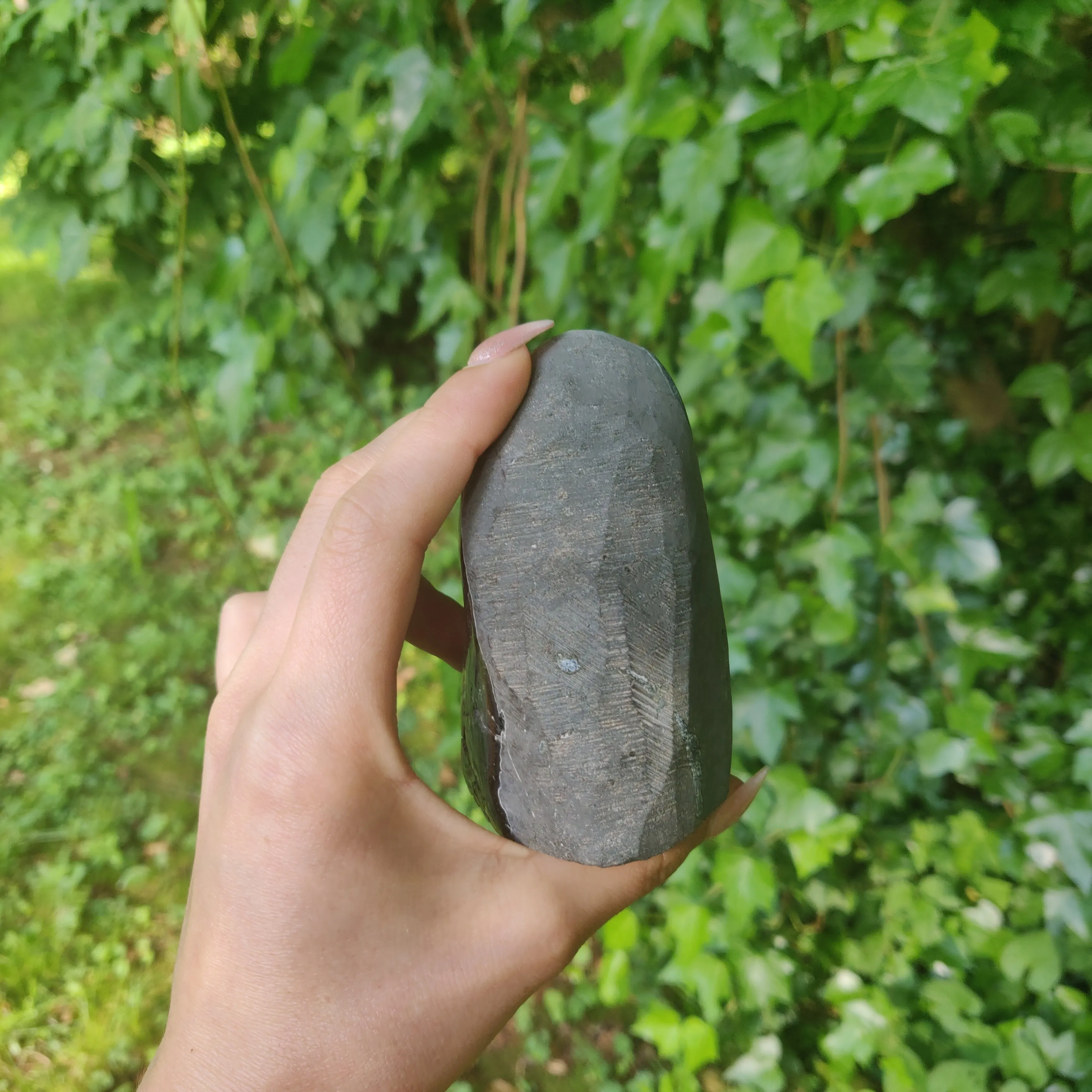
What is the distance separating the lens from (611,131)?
136cm

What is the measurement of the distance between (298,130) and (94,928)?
2.18 m

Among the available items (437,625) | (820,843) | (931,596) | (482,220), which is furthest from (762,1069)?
(482,220)

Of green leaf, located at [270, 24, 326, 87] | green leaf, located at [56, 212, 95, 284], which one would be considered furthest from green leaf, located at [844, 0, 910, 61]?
green leaf, located at [56, 212, 95, 284]

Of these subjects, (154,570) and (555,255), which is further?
→ (154,570)

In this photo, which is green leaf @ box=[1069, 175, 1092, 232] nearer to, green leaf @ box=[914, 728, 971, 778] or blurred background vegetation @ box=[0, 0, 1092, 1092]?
blurred background vegetation @ box=[0, 0, 1092, 1092]

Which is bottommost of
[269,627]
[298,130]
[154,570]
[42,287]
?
[154,570]

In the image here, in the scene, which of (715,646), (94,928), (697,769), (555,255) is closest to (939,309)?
(555,255)

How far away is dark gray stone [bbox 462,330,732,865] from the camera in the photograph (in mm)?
981

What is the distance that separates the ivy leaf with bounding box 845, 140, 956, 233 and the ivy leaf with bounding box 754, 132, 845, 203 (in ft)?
0.17

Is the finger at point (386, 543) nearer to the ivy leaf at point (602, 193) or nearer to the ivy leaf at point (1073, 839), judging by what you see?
the ivy leaf at point (602, 193)

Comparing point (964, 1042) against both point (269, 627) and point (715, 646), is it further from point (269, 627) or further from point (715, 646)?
point (269, 627)

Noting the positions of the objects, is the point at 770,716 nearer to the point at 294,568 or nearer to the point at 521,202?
the point at 294,568

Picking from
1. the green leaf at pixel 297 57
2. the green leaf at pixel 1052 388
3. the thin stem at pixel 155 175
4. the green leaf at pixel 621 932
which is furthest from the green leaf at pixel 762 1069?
the thin stem at pixel 155 175

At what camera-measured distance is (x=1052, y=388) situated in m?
1.39
